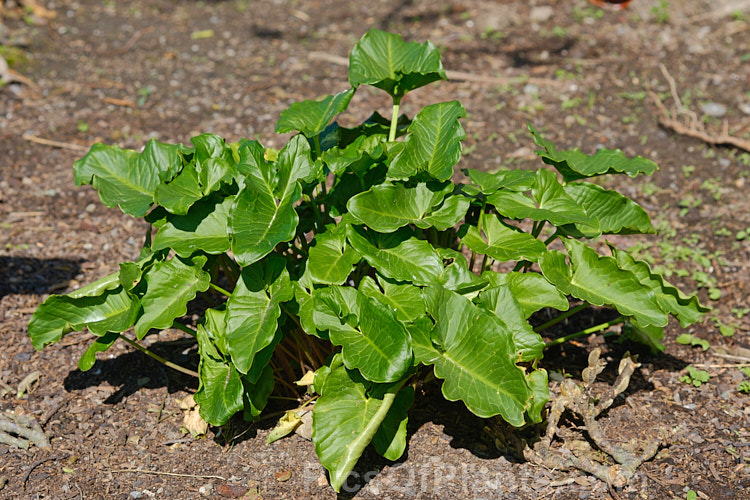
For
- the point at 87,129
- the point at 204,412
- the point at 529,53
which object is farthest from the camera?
the point at 529,53

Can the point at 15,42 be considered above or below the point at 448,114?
below

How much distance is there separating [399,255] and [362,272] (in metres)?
0.27

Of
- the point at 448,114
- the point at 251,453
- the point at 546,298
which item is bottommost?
the point at 251,453

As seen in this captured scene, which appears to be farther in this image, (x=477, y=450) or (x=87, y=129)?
(x=87, y=129)

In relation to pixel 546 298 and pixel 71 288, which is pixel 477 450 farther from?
pixel 71 288

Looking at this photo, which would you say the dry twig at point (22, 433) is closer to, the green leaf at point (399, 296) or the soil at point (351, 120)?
the soil at point (351, 120)

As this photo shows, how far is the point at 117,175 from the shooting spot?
2.55 m

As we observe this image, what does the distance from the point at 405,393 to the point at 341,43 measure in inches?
142

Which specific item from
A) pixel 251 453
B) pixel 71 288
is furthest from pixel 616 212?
pixel 71 288

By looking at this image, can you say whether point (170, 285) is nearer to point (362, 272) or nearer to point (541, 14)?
point (362, 272)

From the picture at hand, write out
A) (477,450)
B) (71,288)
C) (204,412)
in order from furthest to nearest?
(71,288)
(477,450)
(204,412)

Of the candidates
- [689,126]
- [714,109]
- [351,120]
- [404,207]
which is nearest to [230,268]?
[404,207]

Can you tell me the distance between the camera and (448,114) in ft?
7.84

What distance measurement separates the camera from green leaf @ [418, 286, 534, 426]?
79.4 inches
